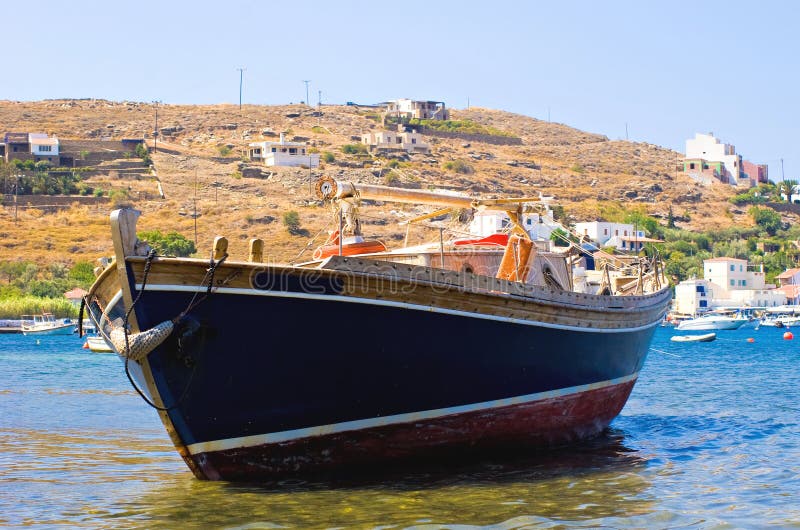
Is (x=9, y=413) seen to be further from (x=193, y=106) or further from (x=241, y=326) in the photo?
(x=193, y=106)

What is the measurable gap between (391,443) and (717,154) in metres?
188

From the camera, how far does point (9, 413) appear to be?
82.6 ft

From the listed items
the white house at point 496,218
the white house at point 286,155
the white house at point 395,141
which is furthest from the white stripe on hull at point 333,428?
the white house at point 395,141

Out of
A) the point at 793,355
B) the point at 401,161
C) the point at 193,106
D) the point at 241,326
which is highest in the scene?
the point at 193,106

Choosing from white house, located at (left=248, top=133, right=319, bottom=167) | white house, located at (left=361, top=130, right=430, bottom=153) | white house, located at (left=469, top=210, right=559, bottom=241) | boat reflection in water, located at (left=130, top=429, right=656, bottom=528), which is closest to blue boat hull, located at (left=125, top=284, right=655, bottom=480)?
boat reflection in water, located at (left=130, top=429, right=656, bottom=528)

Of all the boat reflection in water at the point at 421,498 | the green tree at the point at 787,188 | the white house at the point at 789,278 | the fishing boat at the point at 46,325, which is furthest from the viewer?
the green tree at the point at 787,188

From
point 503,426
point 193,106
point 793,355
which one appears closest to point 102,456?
point 503,426

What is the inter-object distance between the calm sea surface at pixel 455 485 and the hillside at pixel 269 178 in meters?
72.0

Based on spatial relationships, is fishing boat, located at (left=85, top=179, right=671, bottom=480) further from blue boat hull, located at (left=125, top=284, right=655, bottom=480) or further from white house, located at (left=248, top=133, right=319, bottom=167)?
white house, located at (left=248, top=133, right=319, bottom=167)

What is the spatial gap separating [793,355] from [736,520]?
47.9 m

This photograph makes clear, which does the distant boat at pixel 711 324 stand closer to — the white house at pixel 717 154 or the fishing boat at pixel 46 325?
the fishing boat at pixel 46 325

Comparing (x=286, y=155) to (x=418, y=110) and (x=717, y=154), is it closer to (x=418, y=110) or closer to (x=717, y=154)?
(x=418, y=110)

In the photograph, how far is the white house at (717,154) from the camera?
185 m

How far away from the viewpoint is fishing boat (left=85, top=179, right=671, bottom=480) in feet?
40.2
